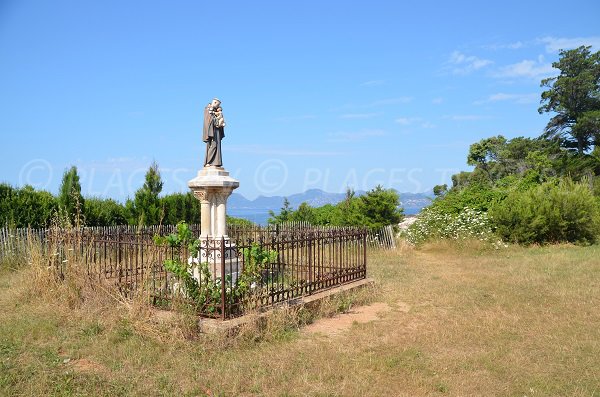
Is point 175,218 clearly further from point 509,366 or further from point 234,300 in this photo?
point 509,366

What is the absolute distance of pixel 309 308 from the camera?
26.3 ft

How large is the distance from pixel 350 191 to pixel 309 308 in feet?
54.5

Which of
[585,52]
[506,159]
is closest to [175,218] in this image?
[506,159]

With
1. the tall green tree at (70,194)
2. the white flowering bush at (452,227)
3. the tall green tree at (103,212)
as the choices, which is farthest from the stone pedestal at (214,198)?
the white flowering bush at (452,227)

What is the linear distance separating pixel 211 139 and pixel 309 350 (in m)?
4.79

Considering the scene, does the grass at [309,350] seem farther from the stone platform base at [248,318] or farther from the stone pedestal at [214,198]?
the stone pedestal at [214,198]

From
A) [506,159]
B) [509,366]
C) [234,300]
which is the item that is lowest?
[509,366]

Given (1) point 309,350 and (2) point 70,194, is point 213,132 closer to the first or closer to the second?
(1) point 309,350

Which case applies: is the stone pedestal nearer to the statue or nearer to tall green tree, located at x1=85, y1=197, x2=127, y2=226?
the statue

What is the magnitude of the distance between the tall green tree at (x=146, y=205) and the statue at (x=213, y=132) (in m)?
8.78

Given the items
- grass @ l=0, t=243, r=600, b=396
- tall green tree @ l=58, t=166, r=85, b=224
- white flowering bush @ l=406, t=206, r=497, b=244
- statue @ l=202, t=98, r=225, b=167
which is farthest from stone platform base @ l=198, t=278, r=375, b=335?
white flowering bush @ l=406, t=206, r=497, b=244

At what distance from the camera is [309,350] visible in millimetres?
6145

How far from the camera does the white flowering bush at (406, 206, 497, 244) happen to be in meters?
18.9

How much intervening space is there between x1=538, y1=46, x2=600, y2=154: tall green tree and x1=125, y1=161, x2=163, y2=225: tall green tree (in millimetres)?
Result: 33161
